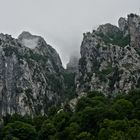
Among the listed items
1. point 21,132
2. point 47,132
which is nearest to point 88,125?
point 47,132

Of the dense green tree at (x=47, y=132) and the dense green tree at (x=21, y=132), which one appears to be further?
the dense green tree at (x=21, y=132)

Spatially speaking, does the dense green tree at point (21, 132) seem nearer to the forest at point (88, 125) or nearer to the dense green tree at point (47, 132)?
the forest at point (88, 125)

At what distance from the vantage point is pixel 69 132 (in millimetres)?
130250

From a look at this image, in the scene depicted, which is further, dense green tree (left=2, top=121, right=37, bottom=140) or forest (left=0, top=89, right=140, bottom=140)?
dense green tree (left=2, top=121, right=37, bottom=140)

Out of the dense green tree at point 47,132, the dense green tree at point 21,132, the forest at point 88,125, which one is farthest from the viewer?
the dense green tree at point 21,132

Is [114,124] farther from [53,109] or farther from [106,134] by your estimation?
[53,109]

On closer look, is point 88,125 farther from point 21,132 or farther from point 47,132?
point 21,132

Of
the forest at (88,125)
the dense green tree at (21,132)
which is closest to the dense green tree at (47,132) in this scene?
the forest at (88,125)

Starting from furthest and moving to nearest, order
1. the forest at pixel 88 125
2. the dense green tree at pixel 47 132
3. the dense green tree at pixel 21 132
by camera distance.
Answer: the dense green tree at pixel 21 132
the dense green tree at pixel 47 132
the forest at pixel 88 125

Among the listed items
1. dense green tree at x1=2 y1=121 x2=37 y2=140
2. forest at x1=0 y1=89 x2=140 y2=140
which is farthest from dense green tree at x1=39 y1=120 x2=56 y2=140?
dense green tree at x1=2 y1=121 x2=37 y2=140

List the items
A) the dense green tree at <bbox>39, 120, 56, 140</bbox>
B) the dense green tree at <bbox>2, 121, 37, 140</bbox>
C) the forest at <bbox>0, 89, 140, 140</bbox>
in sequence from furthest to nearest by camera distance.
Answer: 1. the dense green tree at <bbox>2, 121, 37, 140</bbox>
2. the dense green tree at <bbox>39, 120, 56, 140</bbox>
3. the forest at <bbox>0, 89, 140, 140</bbox>

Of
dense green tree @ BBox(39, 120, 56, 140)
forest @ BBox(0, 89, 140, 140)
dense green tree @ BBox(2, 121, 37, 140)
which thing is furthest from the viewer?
dense green tree @ BBox(2, 121, 37, 140)

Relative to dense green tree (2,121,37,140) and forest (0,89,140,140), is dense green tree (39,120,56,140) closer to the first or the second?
forest (0,89,140,140)

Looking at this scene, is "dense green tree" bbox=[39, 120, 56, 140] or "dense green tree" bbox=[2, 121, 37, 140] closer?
"dense green tree" bbox=[39, 120, 56, 140]
